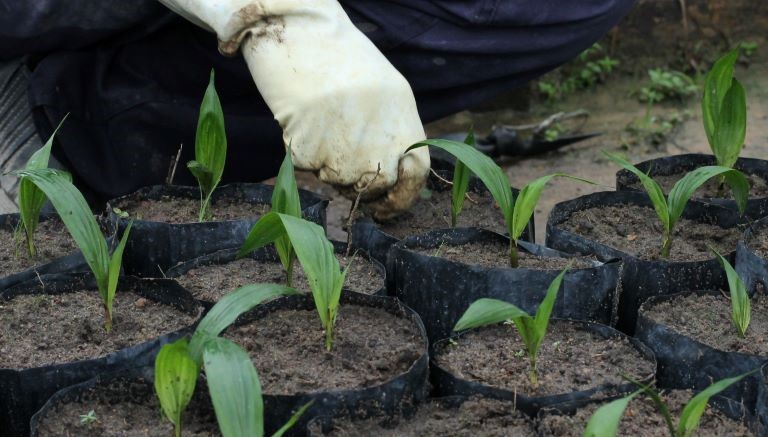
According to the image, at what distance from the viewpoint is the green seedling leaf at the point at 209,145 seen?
1650 millimetres

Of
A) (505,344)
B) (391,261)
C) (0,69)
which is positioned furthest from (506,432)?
(0,69)

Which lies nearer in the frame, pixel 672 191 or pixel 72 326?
pixel 72 326

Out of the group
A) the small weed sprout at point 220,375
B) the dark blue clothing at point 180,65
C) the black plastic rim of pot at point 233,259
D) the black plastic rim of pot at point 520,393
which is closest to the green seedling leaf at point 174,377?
the small weed sprout at point 220,375

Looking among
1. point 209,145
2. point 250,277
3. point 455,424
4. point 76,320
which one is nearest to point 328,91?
point 209,145

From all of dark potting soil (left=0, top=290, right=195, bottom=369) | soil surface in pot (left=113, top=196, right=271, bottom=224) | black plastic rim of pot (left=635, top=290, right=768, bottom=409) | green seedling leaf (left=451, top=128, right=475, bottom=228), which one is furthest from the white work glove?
black plastic rim of pot (left=635, top=290, right=768, bottom=409)

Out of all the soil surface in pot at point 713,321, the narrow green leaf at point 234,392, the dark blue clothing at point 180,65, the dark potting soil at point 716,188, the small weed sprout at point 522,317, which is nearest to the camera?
the narrow green leaf at point 234,392

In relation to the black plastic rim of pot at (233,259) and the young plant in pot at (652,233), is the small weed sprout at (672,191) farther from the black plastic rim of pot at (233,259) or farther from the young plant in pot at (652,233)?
the black plastic rim of pot at (233,259)

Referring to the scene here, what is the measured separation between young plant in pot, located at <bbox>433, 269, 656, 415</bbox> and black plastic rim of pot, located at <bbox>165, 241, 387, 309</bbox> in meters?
0.22

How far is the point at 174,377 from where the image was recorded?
44.0 inches

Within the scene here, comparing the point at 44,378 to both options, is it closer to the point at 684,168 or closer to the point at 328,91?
the point at 328,91

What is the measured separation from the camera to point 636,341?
1399 millimetres

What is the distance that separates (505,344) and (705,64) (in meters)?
2.50

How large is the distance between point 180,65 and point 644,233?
1009mm

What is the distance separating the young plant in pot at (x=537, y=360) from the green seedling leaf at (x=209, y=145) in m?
0.53
